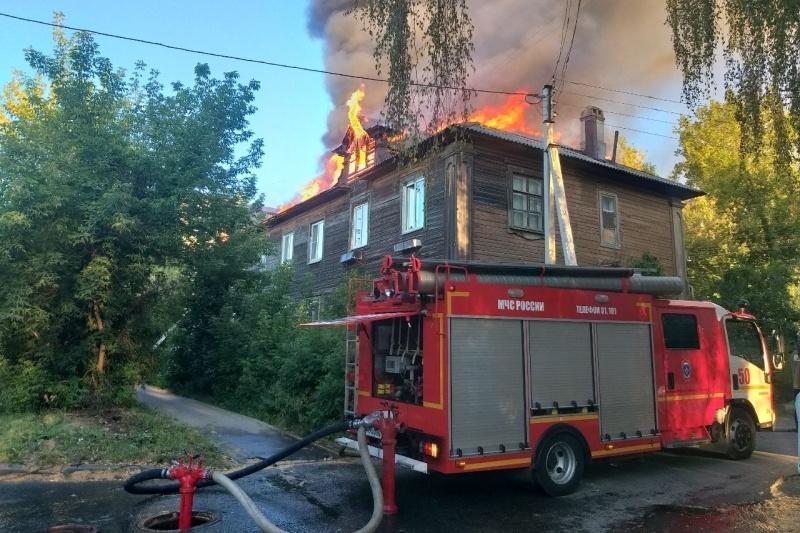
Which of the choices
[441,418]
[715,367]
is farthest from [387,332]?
[715,367]

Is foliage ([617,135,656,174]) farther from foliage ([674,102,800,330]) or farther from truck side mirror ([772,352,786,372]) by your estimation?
truck side mirror ([772,352,786,372])

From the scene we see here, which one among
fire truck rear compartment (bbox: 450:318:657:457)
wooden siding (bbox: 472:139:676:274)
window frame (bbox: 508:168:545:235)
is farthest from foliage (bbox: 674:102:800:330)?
fire truck rear compartment (bbox: 450:318:657:457)

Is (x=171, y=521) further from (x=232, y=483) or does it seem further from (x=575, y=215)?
(x=575, y=215)

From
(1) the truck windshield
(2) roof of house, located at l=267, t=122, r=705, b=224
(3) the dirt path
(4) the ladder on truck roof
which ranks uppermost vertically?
(2) roof of house, located at l=267, t=122, r=705, b=224

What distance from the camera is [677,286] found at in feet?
26.9

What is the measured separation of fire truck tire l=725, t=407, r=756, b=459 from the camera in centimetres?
899

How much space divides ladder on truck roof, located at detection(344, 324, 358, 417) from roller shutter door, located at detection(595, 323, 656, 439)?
10.6ft

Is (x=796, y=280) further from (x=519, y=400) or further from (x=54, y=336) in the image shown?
(x=54, y=336)

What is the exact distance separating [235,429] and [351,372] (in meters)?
4.07

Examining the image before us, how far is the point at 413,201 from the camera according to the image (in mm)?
16844

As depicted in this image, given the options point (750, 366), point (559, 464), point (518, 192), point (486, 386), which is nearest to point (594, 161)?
point (518, 192)

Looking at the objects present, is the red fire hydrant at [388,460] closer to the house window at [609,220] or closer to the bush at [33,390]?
the bush at [33,390]

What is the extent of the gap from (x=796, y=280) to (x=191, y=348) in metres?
20.2

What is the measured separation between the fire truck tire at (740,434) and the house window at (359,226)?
1193 cm
